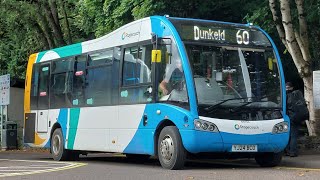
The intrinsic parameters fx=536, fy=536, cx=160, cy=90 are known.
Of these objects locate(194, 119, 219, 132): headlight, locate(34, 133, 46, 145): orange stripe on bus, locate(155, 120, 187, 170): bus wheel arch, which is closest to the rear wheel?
locate(34, 133, 46, 145): orange stripe on bus

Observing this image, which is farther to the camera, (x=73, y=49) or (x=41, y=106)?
(x=41, y=106)

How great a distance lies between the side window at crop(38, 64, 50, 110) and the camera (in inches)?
656

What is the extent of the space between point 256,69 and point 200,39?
1383 millimetres

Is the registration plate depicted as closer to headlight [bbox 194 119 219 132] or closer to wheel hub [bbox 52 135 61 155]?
headlight [bbox 194 119 219 132]

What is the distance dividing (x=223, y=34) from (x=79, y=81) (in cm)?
509

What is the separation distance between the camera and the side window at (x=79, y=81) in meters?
14.7

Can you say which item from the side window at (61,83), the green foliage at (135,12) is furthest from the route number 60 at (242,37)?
the side window at (61,83)

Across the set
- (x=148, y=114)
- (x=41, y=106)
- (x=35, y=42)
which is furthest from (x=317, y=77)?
(x=35, y=42)

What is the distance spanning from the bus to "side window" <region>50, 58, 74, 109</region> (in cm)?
215

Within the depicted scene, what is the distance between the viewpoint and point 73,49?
15633mm

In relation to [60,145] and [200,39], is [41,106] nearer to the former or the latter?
[60,145]

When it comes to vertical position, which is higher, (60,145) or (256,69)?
(256,69)

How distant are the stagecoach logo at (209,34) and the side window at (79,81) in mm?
4519

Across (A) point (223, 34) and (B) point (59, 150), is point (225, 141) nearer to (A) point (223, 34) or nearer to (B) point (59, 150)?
(A) point (223, 34)
